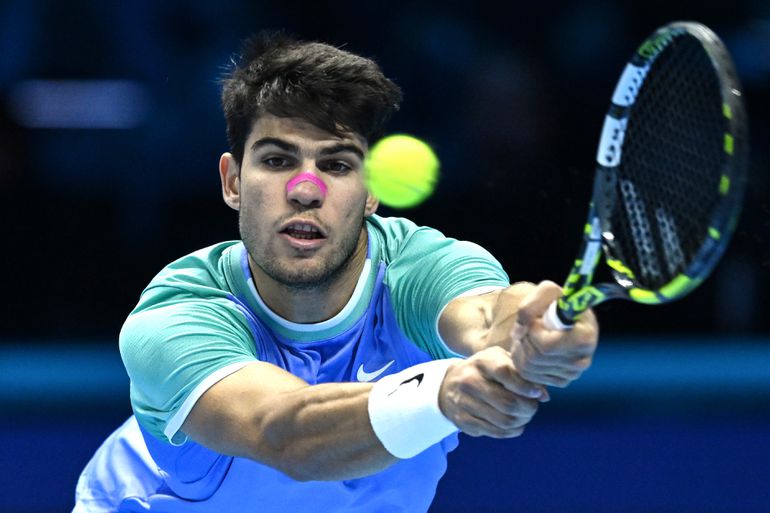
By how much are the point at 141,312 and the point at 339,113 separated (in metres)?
0.73

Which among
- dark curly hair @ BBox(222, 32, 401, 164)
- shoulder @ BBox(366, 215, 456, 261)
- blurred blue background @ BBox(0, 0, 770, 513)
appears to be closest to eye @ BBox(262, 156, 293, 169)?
dark curly hair @ BBox(222, 32, 401, 164)

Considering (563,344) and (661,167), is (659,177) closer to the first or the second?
(661,167)

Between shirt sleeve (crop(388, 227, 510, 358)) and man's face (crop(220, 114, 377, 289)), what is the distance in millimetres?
165

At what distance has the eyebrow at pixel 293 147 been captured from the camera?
10.9 ft

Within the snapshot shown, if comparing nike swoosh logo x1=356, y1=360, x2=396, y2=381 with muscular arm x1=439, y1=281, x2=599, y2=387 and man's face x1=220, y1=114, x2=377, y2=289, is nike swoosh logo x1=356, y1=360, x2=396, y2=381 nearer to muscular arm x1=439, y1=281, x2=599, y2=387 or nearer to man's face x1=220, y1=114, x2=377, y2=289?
man's face x1=220, y1=114, x2=377, y2=289

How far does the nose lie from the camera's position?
10.6 ft

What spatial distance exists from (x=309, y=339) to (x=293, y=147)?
50 cm

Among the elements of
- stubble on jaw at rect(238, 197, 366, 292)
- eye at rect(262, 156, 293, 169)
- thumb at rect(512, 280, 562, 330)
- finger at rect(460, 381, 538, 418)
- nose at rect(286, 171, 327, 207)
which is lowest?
finger at rect(460, 381, 538, 418)

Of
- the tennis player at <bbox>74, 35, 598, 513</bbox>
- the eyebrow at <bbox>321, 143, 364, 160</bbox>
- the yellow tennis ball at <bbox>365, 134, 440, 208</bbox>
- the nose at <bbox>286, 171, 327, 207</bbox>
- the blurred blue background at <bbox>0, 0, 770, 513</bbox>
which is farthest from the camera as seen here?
the blurred blue background at <bbox>0, 0, 770, 513</bbox>

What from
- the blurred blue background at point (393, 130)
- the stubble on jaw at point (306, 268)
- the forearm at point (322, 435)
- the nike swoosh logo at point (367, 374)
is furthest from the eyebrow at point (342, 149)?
the blurred blue background at point (393, 130)

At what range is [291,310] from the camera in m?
3.42

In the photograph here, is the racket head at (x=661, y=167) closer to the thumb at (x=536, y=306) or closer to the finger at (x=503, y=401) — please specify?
the thumb at (x=536, y=306)

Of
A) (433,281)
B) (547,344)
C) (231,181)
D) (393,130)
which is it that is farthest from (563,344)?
(393,130)

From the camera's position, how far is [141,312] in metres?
3.24
